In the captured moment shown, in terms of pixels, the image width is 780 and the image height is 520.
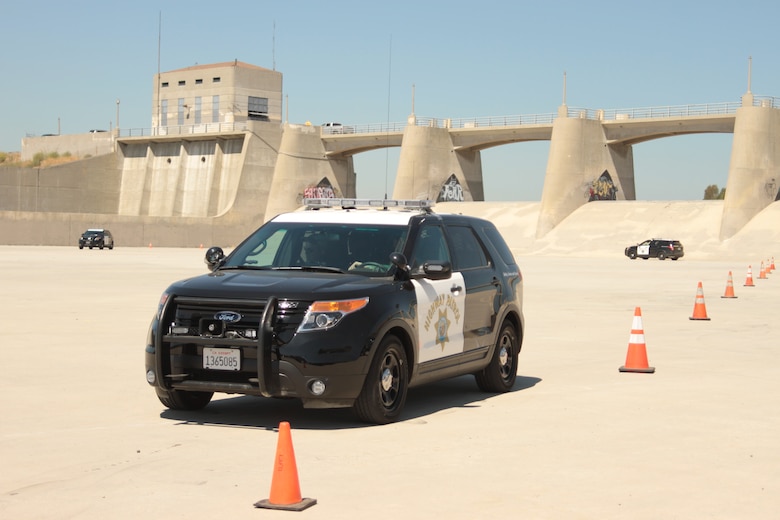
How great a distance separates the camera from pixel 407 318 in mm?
9844

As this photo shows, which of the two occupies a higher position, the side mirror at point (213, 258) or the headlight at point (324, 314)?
the side mirror at point (213, 258)

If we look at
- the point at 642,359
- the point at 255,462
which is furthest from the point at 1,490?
the point at 642,359

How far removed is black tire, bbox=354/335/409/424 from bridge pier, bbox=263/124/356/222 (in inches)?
3412

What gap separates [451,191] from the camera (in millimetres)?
92562

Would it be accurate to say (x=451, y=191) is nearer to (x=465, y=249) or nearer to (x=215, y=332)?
(x=465, y=249)

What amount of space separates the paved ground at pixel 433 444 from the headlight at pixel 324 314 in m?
0.81

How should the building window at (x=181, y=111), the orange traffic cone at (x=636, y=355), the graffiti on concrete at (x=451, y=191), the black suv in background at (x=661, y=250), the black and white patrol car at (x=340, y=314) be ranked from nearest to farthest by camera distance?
1. the black and white patrol car at (x=340, y=314)
2. the orange traffic cone at (x=636, y=355)
3. the black suv in background at (x=661, y=250)
4. the graffiti on concrete at (x=451, y=191)
5. the building window at (x=181, y=111)

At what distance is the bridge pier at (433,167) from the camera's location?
90.3 metres

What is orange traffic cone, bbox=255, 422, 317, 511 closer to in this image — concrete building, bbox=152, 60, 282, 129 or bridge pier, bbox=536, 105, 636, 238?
bridge pier, bbox=536, 105, 636, 238

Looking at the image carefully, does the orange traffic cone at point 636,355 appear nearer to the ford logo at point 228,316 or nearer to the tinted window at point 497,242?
the tinted window at point 497,242

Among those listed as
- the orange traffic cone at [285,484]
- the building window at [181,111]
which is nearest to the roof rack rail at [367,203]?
the orange traffic cone at [285,484]

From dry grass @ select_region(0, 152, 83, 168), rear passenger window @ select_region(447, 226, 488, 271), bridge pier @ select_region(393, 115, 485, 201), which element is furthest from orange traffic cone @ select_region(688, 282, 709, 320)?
dry grass @ select_region(0, 152, 83, 168)

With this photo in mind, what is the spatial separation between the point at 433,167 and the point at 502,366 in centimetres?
7909

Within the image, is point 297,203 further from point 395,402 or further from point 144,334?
point 395,402
